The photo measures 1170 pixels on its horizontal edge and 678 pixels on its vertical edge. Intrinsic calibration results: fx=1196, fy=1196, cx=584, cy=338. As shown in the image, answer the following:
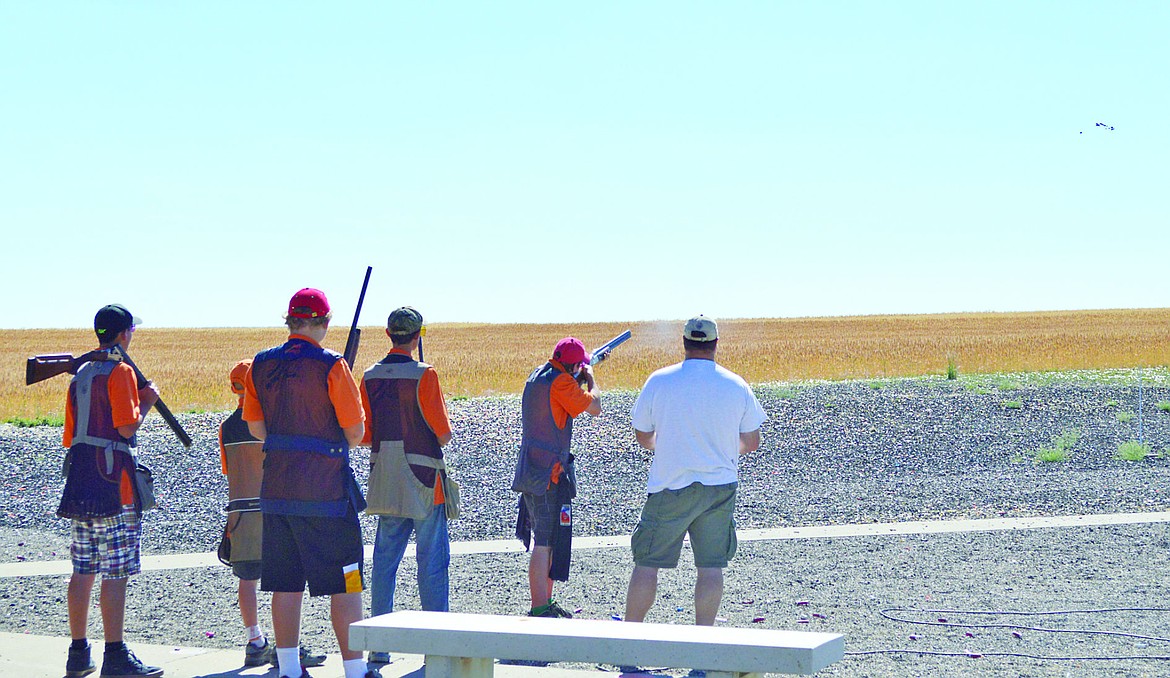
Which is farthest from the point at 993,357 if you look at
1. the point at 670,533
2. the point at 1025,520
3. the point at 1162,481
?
the point at 670,533

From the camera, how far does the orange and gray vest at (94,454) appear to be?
530 centimetres

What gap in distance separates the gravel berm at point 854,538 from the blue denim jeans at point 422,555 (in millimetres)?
724

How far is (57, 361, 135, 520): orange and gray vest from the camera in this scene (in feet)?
17.4

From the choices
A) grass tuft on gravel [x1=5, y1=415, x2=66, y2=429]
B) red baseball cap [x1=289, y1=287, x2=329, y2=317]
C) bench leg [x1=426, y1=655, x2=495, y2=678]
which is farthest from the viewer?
grass tuft on gravel [x1=5, y1=415, x2=66, y2=429]

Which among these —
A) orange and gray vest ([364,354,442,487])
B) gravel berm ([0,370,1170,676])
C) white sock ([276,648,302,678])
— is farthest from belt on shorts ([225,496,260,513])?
gravel berm ([0,370,1170,676])

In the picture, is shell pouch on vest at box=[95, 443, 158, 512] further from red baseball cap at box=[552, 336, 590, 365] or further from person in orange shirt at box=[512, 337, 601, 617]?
red baseball cap at box=[552, 336, 590, 365]

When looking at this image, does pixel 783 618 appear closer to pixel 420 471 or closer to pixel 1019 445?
pixel 420 471

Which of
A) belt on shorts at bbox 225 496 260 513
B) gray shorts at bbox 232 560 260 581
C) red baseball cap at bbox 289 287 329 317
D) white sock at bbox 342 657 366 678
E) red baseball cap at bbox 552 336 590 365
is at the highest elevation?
red baseball cap at bbox 289 287 329 317

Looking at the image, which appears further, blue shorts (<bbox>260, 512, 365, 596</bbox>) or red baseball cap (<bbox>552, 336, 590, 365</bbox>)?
red baseball cap (<bbox>552, 336, 590, 365</bbox>)

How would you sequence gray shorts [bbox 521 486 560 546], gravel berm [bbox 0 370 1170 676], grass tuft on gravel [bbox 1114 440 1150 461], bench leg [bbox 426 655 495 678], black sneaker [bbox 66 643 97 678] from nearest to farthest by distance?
bench leg [bbox 426 655 495 678], black sneaker [bbox 66 643 97 678], gray shorts [bbox 521 486 560 546], gravel berm [bbox 0 370 1170 676], grass tuft on gravel [bbox 1114 440 1150 461]

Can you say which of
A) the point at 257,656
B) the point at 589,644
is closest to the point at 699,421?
the point at 589,644

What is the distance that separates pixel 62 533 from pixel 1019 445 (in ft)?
41.2

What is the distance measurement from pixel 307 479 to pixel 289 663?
0.79m

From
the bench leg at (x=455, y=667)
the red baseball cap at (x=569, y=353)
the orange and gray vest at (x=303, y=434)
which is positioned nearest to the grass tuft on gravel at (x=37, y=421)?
the red baseball cap at (x=569, y=353)
